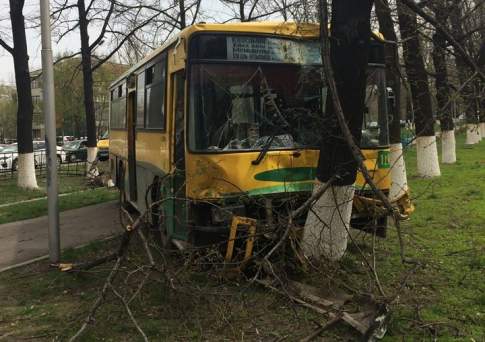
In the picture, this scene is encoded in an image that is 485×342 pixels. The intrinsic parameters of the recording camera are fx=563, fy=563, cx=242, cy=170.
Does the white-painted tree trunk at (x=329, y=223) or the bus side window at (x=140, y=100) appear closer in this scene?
the white-painted tree trunk at (x=329, y=223)

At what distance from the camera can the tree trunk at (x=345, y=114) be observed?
5.48 meters

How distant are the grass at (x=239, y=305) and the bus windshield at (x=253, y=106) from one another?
134 centimetres

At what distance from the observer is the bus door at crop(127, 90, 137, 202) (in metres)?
9.97

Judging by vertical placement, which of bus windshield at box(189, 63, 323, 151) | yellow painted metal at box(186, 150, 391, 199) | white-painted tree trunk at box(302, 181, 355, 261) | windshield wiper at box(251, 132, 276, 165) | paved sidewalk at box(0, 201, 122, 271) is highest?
bus windshield at box(189, 63, 323, 151)

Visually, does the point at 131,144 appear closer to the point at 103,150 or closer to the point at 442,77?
the point at 442,77

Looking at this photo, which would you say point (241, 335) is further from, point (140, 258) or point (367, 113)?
point (367, 113)

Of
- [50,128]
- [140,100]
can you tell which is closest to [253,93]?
[50,128]

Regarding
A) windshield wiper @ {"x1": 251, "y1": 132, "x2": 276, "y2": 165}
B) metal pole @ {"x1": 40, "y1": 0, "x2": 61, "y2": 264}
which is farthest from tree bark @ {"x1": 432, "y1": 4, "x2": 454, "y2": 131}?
metal pole @ {"x1": 40, "y1": 0, "x2": 61, "y2": 264}

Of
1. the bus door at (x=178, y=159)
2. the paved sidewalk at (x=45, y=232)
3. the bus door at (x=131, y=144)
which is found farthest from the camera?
the bus door at (x=131, y=144)

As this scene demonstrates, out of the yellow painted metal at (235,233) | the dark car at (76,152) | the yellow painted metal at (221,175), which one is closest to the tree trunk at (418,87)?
the yellow painted metal at (221,175)

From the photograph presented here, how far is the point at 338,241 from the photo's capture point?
5.91 metres

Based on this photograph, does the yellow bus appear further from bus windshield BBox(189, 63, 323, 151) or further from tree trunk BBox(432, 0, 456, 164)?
tree trunk BBox(432, 0, 456, 164)

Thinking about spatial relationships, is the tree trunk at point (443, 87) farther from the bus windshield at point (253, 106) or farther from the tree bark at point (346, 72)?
the bus windshield at point (253, 106)

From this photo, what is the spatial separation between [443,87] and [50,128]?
5346 mm
